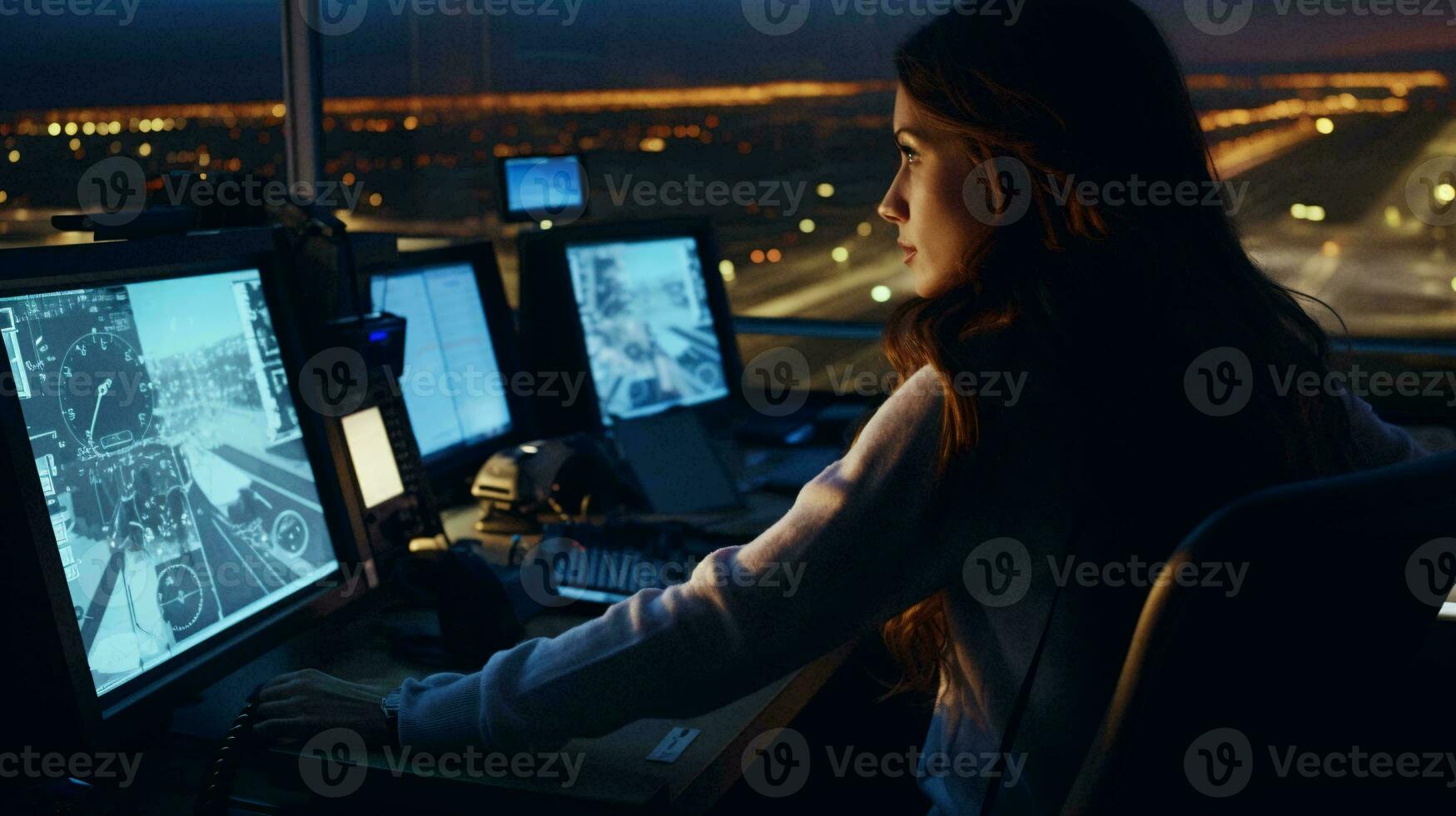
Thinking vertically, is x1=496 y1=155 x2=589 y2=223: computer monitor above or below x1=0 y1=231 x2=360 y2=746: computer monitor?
above

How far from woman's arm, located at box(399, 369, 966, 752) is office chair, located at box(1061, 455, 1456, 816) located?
0.27 m

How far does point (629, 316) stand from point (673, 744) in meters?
1.49

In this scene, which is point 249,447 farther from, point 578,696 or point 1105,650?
point 1105,650

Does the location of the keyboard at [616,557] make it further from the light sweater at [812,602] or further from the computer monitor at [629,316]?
the computer monitor at [629,316]

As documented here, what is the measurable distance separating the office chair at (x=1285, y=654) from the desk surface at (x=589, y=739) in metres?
0.43

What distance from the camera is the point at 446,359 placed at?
2123 millimetres

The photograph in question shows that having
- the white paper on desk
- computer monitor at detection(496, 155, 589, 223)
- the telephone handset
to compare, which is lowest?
the white paper on desk

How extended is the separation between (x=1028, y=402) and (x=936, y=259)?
0.24 metres

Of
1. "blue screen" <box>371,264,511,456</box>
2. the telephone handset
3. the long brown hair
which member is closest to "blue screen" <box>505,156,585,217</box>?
"blue screen" <box>371,264,511,456</box>

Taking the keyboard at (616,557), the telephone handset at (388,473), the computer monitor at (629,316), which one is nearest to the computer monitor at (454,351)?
the computer monitor at (629,316)

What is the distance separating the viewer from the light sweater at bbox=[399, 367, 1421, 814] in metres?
0.94

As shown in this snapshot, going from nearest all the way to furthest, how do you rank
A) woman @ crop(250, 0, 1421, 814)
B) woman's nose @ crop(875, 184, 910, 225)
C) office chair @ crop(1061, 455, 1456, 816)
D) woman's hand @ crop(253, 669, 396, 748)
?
office chair @ crop(1061, 455, 1456, 816) → woman @ crop(250, 0, 1421, 814) → woman's hand @ crop(253, 669, 396, 748) → woman's nose @ crop(875, 184, 910, 225)

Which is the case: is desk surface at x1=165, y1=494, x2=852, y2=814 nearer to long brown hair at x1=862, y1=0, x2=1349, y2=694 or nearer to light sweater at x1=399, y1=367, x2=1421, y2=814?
light sweater at x1=399, y1=367, x2=1421, y2=814

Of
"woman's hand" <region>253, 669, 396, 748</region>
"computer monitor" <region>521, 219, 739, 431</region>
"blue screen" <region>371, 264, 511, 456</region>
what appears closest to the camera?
"woman's hand" <region>253, 669, 396, 748</region>
